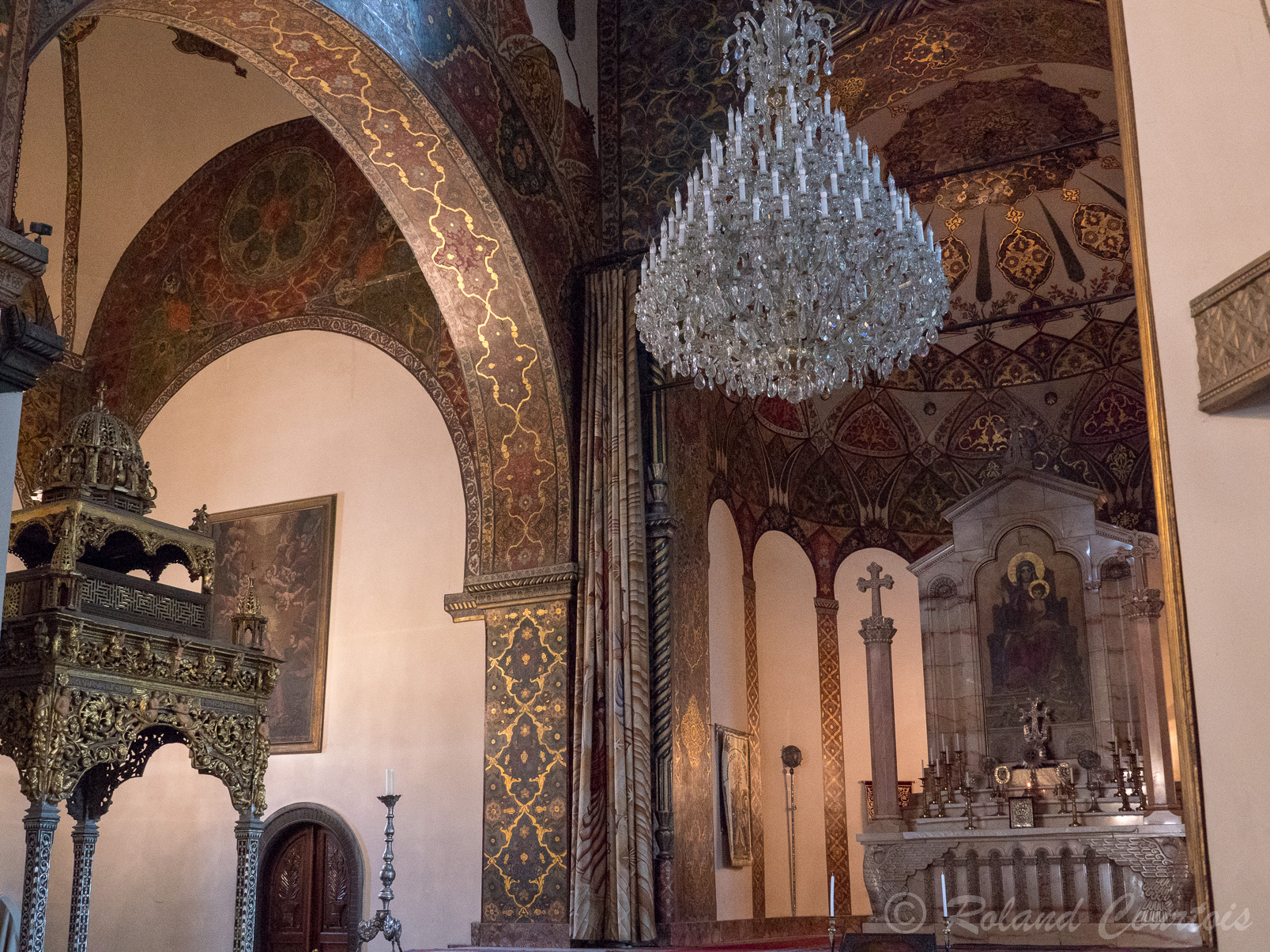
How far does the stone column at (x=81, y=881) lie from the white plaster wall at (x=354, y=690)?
289cm

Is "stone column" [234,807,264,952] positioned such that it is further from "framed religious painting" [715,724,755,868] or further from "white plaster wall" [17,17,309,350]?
"white plaster wall" [17,17,309,350]

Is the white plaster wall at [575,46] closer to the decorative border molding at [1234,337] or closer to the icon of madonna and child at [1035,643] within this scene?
the icon of madonna and child at [1035,643]

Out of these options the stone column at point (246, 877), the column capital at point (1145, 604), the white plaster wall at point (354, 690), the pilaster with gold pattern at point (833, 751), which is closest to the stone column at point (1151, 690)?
the column capital at point (1145, 604)

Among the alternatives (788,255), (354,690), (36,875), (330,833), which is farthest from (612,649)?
(36,875)

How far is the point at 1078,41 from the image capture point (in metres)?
9.34

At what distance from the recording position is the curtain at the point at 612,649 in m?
8.16

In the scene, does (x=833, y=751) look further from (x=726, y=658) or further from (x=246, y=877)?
(x=246, y=877)

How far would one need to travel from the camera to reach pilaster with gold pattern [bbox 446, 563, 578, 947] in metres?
8.48

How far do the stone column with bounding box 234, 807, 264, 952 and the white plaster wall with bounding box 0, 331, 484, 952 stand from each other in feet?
8.60

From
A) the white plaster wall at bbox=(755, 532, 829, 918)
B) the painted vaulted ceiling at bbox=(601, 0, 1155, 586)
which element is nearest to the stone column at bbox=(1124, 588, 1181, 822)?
the painted vaulted ceiling at bbox=(601, 0, 1155, 586)

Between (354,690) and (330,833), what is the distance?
111cm

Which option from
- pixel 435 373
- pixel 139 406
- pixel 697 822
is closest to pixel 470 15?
pixel 435 373

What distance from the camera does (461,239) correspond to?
29.3 feet

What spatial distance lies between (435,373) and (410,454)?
0.70 meters
